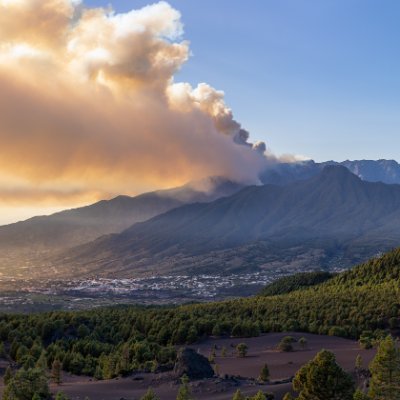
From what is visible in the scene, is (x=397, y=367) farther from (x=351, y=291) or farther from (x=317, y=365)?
(x=351, y=291)

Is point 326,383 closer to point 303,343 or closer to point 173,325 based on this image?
point 303,343

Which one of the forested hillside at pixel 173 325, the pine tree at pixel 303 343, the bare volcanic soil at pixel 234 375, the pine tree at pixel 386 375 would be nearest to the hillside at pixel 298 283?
the forested hillside at pixel 173 325

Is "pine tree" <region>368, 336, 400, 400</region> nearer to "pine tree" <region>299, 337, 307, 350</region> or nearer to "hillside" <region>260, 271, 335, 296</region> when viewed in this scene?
"pine tree" <region>299, 337, 307, 350</region>

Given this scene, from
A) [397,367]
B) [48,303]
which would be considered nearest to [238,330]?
[397,367]

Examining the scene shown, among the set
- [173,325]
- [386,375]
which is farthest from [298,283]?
[386,375]

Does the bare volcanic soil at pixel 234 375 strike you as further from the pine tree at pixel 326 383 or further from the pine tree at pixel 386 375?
the pine tree at pixel 326 383

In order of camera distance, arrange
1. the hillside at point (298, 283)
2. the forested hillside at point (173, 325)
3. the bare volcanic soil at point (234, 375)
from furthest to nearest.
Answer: the hillside at point (298, 283), the forested hillside at point (173, 325), the bare volcanic soil at point (234, 375)
